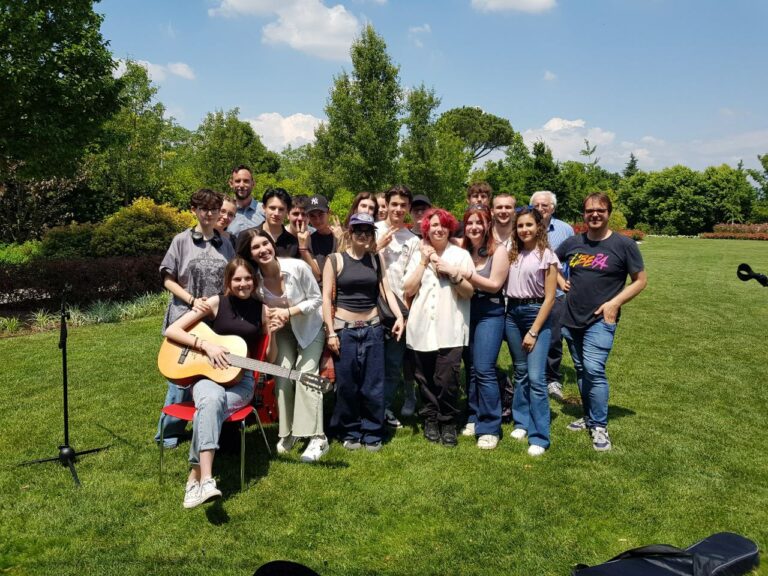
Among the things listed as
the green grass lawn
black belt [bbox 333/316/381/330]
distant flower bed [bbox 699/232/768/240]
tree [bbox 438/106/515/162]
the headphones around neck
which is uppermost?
tree [bbox 438/106/515/162]

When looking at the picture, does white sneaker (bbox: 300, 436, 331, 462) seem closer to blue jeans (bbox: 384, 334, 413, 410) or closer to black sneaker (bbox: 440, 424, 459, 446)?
blue jeans (bbox: 384, 334, 413, 410)

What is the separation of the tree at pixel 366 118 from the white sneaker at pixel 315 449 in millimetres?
17117

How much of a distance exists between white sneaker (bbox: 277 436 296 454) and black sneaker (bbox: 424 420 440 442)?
123 cm

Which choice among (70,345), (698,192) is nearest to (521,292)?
(70,345)

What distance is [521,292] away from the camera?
14.7ft

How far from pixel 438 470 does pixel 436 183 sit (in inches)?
838

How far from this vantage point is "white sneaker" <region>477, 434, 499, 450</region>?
4641 mm

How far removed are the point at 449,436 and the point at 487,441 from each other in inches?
13.4

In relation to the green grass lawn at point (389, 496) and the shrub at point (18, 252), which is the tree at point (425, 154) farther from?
the green grass lawn at point (389, 496)

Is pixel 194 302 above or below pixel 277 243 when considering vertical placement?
below

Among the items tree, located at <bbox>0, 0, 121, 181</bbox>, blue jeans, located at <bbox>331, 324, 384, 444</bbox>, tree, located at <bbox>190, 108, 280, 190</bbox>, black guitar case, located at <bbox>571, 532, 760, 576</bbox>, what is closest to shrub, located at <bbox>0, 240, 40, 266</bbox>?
tree, located at <bbox>0, 0, 121, 181</bbox>

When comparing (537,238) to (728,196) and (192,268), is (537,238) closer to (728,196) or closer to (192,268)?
(192,268)

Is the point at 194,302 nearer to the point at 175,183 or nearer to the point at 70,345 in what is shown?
the point at 70,345

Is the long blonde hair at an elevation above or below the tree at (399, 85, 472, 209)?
below
